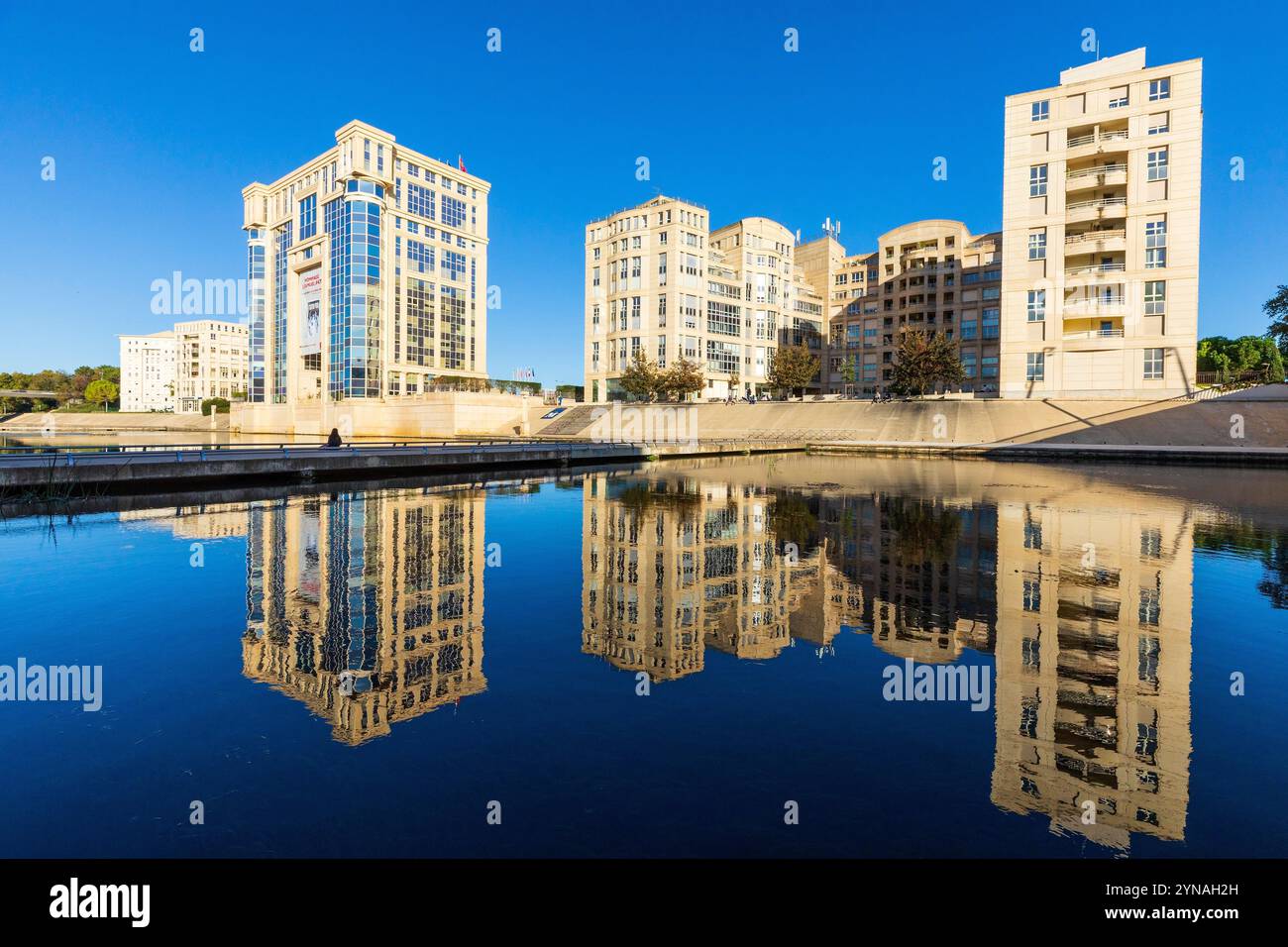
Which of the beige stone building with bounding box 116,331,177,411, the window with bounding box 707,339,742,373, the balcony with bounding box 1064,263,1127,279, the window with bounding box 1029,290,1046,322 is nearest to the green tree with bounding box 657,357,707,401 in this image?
the window with bounding box 707,339,742,373

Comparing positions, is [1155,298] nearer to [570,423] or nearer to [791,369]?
[791,369]

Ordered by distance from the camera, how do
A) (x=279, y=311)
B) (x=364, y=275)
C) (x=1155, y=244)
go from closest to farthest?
(x=1155, y=244)
(x=364, y=275)
(x=279, y=311)

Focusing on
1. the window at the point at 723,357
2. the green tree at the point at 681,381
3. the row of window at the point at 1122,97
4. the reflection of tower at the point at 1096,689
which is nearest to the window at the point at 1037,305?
the row of window at the point at 1122,97

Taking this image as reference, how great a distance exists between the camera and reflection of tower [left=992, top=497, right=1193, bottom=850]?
4293mm

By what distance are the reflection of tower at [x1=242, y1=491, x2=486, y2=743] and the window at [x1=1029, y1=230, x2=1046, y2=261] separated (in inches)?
2425

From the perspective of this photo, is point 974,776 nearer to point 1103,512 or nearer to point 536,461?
point 1103,512

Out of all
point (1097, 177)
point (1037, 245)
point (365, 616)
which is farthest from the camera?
point (1037, 245)

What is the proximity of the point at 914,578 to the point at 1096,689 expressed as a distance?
4.50 m

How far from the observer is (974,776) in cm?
454

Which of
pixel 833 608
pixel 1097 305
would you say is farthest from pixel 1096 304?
pixel 833 608

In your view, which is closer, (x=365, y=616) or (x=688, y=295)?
(x=365, y=616)

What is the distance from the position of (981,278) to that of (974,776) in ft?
353

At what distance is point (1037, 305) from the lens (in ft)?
189

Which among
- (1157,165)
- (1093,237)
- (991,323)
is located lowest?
(1093,237)
